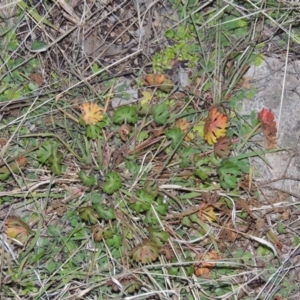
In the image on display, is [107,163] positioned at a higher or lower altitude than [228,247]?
higher

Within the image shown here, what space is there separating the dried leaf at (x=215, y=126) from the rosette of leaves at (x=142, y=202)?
36 centimetres

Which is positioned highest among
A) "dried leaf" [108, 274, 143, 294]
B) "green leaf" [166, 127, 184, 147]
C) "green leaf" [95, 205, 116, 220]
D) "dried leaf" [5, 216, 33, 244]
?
"dried leaf" [5, 216, 33, 244]

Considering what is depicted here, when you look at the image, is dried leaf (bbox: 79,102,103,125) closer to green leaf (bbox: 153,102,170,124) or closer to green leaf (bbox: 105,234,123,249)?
green leaf (bbox: 153,102,170,124)

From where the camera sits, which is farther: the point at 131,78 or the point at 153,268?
the point at 131,78

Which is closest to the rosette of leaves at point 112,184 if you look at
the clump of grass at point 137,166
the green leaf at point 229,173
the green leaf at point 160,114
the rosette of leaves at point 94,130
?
the clump of grass at point 137,166

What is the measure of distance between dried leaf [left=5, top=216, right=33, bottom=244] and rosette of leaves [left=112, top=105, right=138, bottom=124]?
0.60m

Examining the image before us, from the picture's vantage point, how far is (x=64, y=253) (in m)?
2.63

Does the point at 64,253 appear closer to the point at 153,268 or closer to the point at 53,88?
the point at 153,268

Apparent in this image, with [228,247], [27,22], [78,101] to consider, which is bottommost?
[228,247]

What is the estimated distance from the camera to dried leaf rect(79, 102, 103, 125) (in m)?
2.61

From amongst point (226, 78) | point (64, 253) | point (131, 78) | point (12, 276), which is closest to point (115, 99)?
point (131, 78)

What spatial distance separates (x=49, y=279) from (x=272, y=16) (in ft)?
4.99

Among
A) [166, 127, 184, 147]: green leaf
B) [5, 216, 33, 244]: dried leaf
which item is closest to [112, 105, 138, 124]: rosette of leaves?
[166, 127, 184, 147]: green leaf

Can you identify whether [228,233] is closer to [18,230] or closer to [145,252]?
[145,252]
